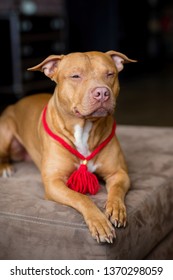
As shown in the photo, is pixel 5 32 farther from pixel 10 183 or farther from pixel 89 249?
pixel 89 249

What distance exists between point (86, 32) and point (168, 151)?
7379 millimetres

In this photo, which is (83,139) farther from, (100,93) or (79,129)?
(100,93)

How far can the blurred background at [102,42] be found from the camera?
21.2 feet

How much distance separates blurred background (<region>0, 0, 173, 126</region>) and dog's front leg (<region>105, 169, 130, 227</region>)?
3.66 metres

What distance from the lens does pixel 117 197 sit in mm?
1978

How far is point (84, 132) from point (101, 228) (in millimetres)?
584

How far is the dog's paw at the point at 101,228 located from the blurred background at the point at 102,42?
4.11 m

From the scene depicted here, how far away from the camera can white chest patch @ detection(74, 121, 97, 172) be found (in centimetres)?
217

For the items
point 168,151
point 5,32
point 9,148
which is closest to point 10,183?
point 9,148

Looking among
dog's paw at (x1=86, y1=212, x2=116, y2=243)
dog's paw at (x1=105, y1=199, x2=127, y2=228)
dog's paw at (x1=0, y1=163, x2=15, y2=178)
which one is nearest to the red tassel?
dog's paw at (x1=105, y1=199, x2=127, y2=228)

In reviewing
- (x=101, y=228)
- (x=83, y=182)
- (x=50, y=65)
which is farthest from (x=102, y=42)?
(x=101, y=228)

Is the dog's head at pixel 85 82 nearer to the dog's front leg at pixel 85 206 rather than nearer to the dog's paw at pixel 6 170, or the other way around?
the dog's front leg at pixel 85 206

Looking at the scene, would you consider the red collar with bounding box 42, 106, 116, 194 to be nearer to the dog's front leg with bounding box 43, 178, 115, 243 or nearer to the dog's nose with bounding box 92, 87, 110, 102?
the dog's front leg with bounding box 43, 178, 115, 243

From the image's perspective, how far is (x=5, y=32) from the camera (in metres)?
6.42
